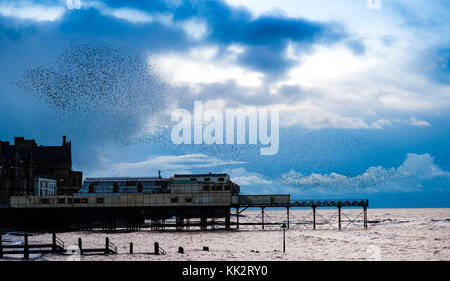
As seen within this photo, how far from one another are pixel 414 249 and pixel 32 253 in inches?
2042

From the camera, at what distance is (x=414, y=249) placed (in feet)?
239

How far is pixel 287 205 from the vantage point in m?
109

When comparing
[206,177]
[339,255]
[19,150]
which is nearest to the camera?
[339,255]

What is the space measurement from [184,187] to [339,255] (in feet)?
173

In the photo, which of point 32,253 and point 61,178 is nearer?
point 32,253
